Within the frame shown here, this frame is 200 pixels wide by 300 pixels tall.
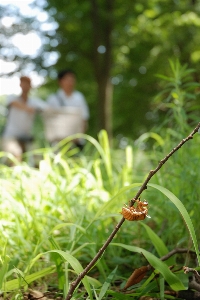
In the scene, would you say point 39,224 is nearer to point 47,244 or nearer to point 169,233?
point 47,244

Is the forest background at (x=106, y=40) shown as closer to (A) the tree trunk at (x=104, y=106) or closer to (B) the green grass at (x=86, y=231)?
(A) the tree trunk at (x=104, y=106)

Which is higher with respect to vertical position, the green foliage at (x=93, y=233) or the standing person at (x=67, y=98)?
the standing person at (x=67, y=98)

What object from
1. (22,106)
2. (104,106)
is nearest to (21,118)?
(22,106)

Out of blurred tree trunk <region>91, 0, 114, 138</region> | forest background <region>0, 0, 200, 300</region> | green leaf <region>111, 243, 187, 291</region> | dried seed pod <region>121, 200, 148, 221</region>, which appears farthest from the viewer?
blurred tree trunk <region>91, 0, 114, 138</region>

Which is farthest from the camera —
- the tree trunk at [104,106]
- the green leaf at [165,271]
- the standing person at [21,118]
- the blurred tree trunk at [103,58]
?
the blurred tree trunk at [103,58]

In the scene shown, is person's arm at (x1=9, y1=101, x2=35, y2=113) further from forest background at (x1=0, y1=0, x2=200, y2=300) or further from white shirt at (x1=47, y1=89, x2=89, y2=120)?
forest background at (x1=0, y1=0, x2=200, y2=300)

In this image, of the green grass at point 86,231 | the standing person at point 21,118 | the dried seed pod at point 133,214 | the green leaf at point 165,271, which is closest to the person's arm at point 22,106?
the standing person at point 21,118

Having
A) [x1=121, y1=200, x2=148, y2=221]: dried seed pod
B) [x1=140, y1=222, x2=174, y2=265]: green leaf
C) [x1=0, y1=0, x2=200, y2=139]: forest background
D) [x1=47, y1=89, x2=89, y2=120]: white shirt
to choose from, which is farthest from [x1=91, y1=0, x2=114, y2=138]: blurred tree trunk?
[x1=121, y1=200, x2=148, y2=221]: dried seed pod

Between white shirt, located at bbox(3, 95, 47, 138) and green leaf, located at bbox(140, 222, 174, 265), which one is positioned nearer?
green leaf, located at bbox(140, 222, 174, 265)
